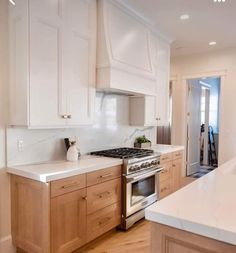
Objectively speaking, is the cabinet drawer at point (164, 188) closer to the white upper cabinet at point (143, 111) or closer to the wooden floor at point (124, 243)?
the wooden floor at point (124, 243)

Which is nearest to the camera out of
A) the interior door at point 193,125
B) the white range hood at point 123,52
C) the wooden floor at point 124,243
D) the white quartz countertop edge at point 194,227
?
the white quartz countertop edge at point 194,227

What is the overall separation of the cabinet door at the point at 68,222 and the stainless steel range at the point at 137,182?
2.20 ft

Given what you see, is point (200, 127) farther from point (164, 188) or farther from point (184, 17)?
point (184, 17)

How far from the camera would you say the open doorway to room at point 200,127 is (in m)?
5.86

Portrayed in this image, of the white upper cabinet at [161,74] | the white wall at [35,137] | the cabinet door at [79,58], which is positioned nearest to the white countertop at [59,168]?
the white wall at [35,137]

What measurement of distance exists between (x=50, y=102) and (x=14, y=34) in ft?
2.40

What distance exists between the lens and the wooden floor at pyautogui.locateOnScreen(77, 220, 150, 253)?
2543 millimetres

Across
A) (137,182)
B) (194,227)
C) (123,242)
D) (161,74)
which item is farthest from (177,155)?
(194,227)

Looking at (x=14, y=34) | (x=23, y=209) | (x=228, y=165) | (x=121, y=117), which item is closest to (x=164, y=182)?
(x=121, y=117)

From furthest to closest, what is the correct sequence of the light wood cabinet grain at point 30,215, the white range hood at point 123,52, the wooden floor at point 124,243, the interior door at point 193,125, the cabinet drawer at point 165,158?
the interior door at point 193,125 < the cabinet drawer at point 165,158 < the white range hood at point 123,52 < the wooden floor at point 124,243 < the light wood cabinet grain at point 30,215

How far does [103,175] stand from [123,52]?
164 cm

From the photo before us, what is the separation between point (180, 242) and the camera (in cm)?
111

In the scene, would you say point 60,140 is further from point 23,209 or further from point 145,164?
point 145,164

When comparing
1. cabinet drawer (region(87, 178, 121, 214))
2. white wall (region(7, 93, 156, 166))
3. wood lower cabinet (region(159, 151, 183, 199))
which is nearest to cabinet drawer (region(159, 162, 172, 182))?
wood lower cabinet (region(159, 151, 183, 199))
